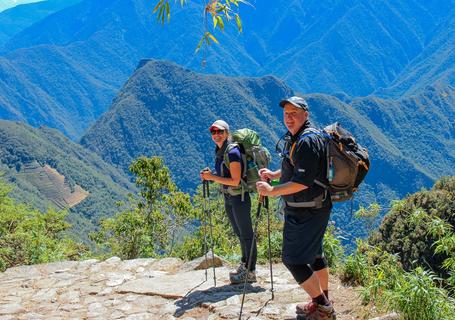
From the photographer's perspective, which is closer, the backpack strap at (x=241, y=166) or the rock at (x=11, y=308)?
the backpack strap at (x=241, y=166)

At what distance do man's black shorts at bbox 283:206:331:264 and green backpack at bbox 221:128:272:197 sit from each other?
148 centimetres

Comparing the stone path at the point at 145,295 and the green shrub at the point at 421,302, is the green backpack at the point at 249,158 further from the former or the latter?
the green shrub at the point at 421,302

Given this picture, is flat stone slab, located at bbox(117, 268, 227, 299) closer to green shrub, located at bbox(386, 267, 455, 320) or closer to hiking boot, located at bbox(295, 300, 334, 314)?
hiking boot, located at bbox(295, 300, 334, 314)

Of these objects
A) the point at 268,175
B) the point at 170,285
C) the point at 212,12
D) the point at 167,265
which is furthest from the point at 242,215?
the point at 212,12

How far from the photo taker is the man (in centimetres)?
453

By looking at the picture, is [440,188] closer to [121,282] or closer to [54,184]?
[121,282]

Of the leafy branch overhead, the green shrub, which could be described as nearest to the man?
the green shrub

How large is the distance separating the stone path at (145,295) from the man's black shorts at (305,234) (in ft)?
3.49

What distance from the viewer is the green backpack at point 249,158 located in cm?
620

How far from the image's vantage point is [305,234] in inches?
185

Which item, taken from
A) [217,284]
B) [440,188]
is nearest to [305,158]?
[217,284]

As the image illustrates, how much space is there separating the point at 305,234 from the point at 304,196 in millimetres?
350

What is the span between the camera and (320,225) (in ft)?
15.6

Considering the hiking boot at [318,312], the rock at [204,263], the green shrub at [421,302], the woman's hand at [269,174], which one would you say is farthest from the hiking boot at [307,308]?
the rock at [204,263]
